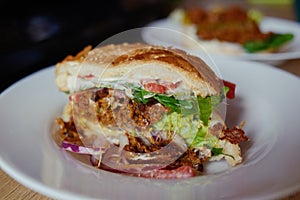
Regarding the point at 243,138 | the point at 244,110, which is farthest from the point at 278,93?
the point at 243,138

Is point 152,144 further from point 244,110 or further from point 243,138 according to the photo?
point 244,110

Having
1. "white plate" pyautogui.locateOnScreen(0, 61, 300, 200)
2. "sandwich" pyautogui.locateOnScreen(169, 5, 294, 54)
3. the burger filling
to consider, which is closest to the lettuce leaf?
"sandwich" pyautogui.locateOnScreen(169, 5, 294, 54)

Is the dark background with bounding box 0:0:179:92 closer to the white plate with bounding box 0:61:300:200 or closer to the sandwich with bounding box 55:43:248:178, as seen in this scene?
the white plate with bounding box 0:61:300:200

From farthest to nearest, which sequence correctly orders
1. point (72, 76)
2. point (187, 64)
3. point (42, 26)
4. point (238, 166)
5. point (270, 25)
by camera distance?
point (270, 25) < point (42, 26) < point (72, 76) < point (187, 64) < point (238, 166)

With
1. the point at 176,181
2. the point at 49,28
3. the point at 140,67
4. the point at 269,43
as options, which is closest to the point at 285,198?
the point at 176,181

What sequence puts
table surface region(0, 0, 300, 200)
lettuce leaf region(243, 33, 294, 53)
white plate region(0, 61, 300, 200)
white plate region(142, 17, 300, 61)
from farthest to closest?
lettuce leaf region(243, 33, 294, 53) < white plate region(142, 17, 300, 61) < table surface region(0, 0, 300, 200) < white plate region(0, 61, 300, 200)

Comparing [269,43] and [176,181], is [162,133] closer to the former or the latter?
[176,181]

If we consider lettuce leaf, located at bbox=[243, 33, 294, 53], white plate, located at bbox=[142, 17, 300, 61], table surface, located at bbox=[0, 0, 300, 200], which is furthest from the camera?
lettuce leaf, located at bbox=[243, 33, 294, 53]
